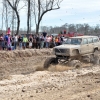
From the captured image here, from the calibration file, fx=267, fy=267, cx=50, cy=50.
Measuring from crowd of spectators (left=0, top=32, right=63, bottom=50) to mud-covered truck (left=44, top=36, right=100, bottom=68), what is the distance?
6287mm

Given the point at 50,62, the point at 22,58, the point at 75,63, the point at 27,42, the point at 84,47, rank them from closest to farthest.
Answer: the point at 75,63
the point at 50,62
the point at 84,47
the point at 22,58
the point at 27,42

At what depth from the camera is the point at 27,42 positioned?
25.6 metres

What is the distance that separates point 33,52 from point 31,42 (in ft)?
9.02

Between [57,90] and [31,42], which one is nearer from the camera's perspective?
[57,90]

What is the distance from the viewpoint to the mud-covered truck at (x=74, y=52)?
53.8 ft

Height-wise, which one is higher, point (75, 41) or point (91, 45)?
point (75, 41)

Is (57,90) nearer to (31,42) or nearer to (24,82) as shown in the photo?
(24,82)

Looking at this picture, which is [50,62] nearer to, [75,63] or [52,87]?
[75,63]

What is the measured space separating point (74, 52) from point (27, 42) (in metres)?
9.69

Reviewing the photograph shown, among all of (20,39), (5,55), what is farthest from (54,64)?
(20,39)

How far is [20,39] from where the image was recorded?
24812mm

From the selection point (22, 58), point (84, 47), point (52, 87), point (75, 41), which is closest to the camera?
point (52, 87)

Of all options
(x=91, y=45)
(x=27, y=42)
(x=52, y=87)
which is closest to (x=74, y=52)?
(x=91, y=45)

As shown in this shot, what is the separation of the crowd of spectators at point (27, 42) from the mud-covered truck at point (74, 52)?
20.6 feet
